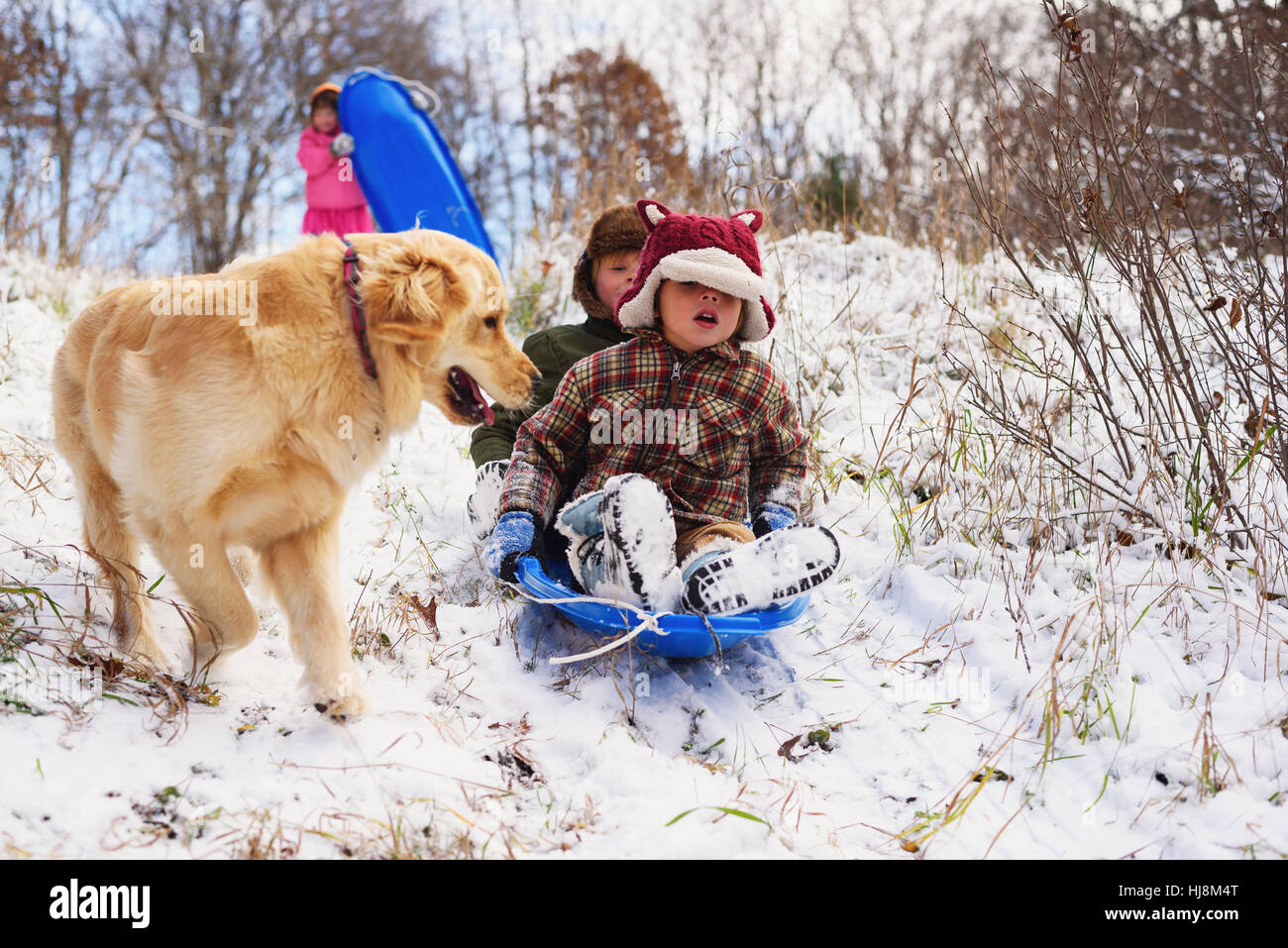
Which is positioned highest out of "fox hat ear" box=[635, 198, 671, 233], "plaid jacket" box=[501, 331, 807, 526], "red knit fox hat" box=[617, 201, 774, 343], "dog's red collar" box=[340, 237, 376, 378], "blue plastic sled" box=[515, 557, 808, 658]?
"fox hat ear" box=[635, 198, 671, 233]

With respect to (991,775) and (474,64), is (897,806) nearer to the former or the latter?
(991,775)

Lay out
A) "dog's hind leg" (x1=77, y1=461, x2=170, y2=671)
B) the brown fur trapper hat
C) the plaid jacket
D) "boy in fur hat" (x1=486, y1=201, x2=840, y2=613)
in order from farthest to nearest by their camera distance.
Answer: the brown fur trapper hat < the plaid jacket < "boy in fur hat" (x1=486, y1=201, x2=840, y2=613) < "dog's hind leg" (x1=77, y1=461, x2=170, y2=671)

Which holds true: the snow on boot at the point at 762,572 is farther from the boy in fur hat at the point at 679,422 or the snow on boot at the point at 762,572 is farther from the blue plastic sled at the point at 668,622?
the boy in fur hat at the point at 679,422

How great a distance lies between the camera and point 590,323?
12.2ft

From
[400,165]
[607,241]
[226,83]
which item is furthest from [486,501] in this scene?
[226,83]

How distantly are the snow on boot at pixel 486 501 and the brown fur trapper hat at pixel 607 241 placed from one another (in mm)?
927

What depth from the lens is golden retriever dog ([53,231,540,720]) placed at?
202 centimetres

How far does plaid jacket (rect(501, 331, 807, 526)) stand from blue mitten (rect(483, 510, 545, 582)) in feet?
0.23

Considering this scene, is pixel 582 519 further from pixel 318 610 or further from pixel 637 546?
pixel 318 610

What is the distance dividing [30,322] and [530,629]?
4071 mm

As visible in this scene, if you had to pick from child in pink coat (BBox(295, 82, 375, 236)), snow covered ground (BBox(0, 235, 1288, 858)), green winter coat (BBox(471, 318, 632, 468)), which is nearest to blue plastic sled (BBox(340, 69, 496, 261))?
child in pink coat (BBox(295, 82, 375, 236))

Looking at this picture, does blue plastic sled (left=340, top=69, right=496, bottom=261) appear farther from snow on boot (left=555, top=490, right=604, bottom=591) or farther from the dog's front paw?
the dog's front paw

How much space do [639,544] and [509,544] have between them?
487 mm

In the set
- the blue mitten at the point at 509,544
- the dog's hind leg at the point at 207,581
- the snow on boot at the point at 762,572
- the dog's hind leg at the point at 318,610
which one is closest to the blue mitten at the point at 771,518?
the snow on boot at the point at 762,572
